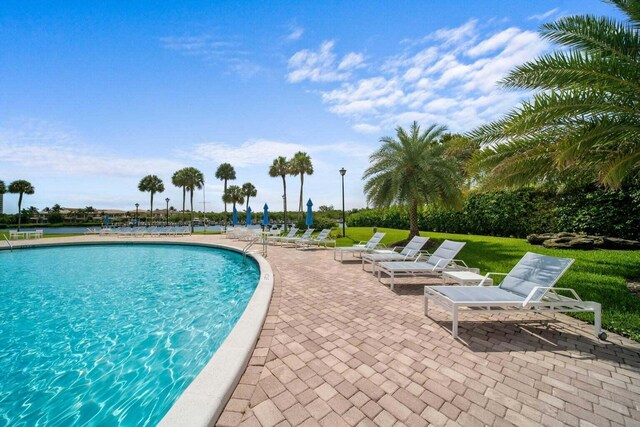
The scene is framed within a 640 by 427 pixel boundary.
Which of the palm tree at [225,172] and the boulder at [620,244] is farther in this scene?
the palm tree at [225,172]

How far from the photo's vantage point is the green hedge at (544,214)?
10992mm

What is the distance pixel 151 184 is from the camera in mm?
48469

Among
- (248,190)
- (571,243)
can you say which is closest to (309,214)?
(571,243)

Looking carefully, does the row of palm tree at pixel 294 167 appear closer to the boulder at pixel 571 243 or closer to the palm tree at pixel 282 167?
the palm tree at pixel 282 167

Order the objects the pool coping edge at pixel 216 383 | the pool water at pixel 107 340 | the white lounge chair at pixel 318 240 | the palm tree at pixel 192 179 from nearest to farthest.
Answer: the pool coping edge at pixel 216 383, the pool water at pixel 107 340, the white lounge chair at pixel 318 240, the palm tree at pixel 192 179

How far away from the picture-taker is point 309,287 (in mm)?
6621

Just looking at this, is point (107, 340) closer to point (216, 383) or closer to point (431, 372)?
point (216, 383)

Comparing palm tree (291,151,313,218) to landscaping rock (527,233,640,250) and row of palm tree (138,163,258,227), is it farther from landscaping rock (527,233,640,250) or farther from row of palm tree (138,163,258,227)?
landscaping rock (527,233,640,250)

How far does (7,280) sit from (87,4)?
9497 mm

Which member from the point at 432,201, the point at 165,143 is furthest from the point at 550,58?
the point at 165,143

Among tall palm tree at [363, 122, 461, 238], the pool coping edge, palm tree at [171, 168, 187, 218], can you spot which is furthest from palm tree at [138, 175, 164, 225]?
the pool coping edge

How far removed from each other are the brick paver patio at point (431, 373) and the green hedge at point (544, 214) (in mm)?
10587

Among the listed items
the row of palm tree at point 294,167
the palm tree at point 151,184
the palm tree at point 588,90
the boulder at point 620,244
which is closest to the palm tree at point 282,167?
the row of palm tree at point 294,167

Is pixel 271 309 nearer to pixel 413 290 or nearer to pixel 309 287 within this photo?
pixel 309 287
